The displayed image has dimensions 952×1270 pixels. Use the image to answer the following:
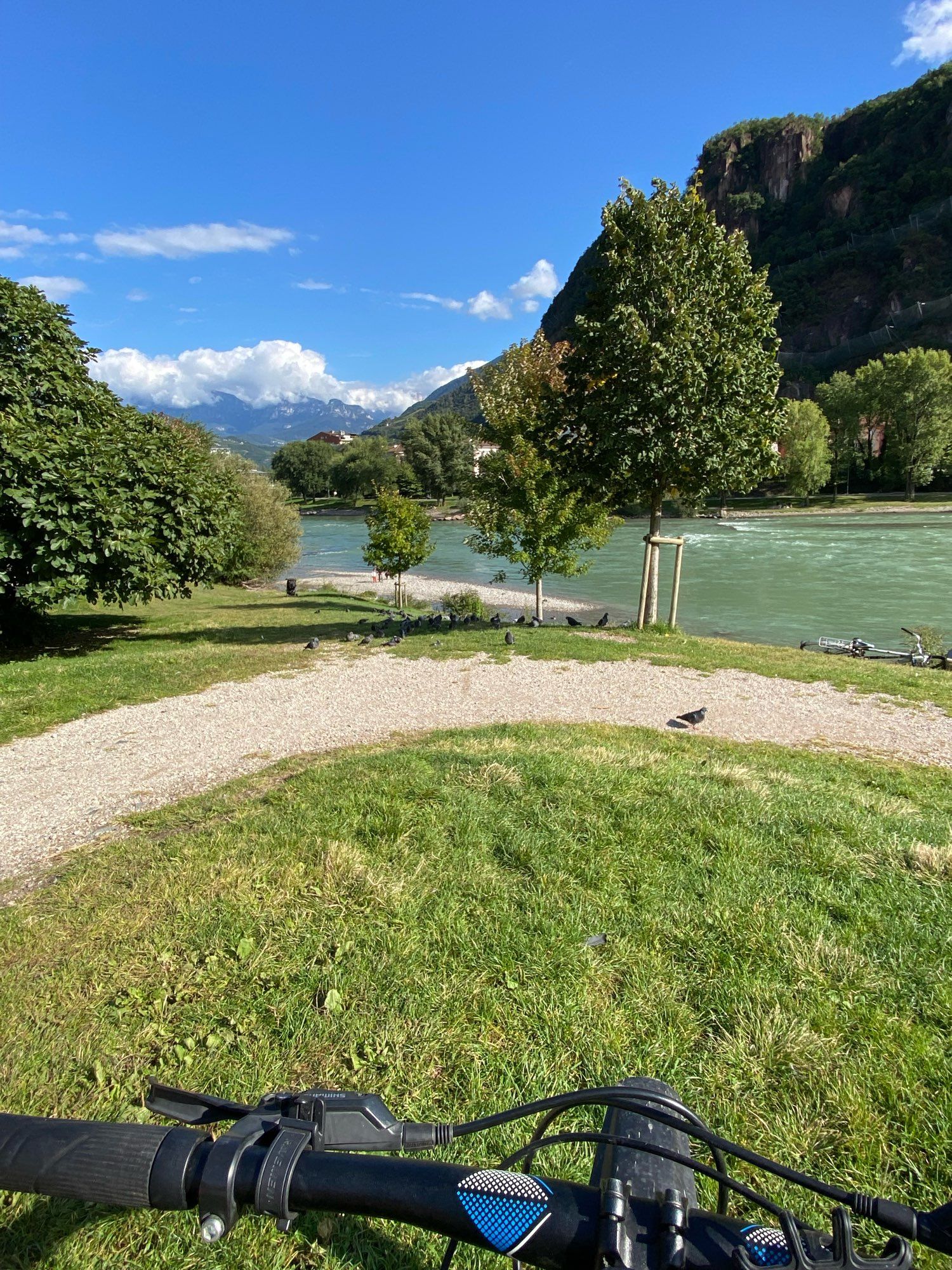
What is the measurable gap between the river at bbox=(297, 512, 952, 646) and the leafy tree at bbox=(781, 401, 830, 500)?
20.0 ft

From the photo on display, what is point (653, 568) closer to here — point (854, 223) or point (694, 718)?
point (694, 718)

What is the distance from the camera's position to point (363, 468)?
9788 cm

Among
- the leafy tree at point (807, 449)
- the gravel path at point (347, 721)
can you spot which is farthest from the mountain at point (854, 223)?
the gravel path at point (347, 721)

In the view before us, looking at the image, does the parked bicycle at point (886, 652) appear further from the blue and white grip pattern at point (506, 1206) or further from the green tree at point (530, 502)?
the blue and white grip pattern at point (506, 1206)

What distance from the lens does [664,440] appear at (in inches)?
535

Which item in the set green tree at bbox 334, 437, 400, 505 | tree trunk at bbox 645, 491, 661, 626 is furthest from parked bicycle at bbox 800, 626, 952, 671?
green tree at bbox 334, 437, 400, 505

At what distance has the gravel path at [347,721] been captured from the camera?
614cm

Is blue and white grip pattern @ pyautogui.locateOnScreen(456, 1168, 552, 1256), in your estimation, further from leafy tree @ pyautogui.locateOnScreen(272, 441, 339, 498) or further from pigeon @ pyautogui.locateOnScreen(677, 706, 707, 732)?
leafy tree @ pyautogui.locateOnScreen(272, 441, 339, 498)

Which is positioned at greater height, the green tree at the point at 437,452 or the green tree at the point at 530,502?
the green tree at the point at 437,452

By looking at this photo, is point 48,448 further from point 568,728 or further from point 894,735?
point 894,735

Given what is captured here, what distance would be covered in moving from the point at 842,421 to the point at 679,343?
75938 mm

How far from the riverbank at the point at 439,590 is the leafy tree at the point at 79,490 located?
1386 cm

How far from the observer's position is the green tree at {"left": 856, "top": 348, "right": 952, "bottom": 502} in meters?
66.4

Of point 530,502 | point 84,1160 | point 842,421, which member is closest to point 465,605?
point 530,502
